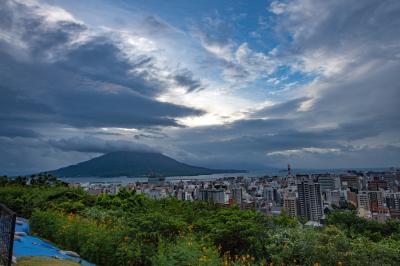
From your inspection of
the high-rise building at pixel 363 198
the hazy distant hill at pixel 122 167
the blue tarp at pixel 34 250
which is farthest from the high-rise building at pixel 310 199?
the hazy distant hill at pixel 122 167

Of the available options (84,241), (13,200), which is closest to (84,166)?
(13,200)

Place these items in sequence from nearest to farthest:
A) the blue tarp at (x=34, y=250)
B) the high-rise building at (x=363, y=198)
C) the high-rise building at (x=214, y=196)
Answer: the blue tarp at (x=34, y=250) → the high-rise building at (x=214, y=196) → the high-rise building at (x=363, y=198)

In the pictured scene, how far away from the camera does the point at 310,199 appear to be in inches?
585

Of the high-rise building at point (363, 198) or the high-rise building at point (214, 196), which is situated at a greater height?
the high-rise building at point (214, 196)

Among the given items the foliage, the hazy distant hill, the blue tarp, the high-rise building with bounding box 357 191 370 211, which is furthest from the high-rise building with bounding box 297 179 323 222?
the hazy distant hill

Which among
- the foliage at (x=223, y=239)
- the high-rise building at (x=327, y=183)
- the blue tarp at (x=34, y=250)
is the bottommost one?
the blue tarp at (x=34, y=250)

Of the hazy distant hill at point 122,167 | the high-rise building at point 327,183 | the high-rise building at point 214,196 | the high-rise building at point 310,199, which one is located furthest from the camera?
the hazy distant hill at point 122,167

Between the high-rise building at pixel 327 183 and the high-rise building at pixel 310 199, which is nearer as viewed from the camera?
the high-rise building at pixel 310 199

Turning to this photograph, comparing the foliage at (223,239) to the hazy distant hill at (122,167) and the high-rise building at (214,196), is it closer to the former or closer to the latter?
the high-rise building at (214,196)

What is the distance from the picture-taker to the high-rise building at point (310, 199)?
14.0 metres

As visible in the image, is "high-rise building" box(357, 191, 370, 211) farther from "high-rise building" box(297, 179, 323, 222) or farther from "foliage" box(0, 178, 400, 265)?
"foliage" box(0, 178, 400, 265)

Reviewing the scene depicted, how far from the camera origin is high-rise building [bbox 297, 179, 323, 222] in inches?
553

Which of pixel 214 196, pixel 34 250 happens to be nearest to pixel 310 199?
pixel 214 196

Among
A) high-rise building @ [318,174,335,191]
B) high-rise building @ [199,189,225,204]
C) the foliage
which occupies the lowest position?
the foliage
